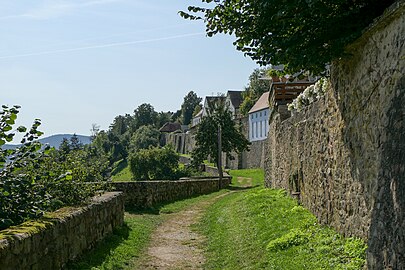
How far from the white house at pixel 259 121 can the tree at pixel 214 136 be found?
13.2 meters

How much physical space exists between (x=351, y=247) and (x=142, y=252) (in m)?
4.74

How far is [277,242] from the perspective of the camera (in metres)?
9.11

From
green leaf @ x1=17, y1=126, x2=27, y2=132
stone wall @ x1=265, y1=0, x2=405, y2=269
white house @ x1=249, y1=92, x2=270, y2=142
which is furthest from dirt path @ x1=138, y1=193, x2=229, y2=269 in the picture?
white house @ x1=249, y1=92, x2=270, y2=142

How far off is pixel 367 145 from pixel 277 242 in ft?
8.91

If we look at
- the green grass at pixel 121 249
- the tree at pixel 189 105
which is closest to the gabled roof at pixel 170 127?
the tree at pixel 189 105

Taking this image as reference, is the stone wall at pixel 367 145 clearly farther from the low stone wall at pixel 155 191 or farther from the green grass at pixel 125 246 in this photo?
the low stone wall at pixel 155 191

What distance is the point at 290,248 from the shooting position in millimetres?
8648

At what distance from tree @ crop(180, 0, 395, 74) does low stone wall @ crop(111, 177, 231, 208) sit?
995 cm

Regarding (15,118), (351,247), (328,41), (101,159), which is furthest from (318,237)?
(101,159)

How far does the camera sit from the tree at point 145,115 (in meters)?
125

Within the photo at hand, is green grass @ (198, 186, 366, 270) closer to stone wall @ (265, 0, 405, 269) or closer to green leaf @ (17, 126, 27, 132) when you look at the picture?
stone wall @ (265, 0, 405, 269)

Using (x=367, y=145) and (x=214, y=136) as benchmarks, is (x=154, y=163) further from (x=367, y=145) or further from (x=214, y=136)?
(x=367, y=145)

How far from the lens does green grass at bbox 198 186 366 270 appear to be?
7.48m

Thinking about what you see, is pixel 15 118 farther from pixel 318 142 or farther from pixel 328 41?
pixel 318 142
